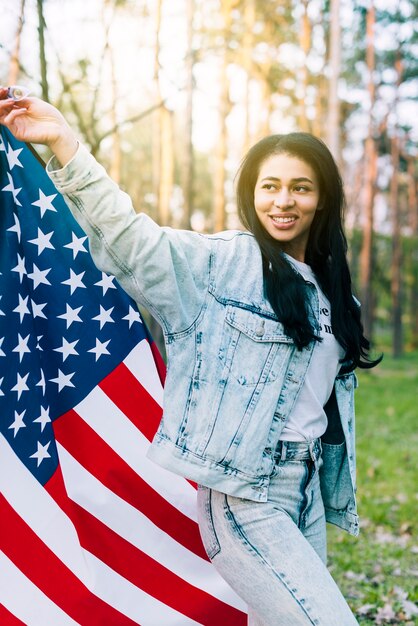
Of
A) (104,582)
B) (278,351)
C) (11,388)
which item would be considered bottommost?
(104,582)

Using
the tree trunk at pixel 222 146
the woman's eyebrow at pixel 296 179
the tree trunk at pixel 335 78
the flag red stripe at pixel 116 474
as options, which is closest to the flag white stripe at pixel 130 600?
the flag red stripe at pixel 116 474

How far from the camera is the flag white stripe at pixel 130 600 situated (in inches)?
116

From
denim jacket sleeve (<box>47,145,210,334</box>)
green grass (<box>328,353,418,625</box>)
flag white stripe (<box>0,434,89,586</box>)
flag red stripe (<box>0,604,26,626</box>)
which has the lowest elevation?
green grass (<box>328,353,418,625</box>)

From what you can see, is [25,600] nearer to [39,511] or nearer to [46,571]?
[46,571]

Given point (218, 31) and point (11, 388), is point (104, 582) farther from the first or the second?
point (218, 31)

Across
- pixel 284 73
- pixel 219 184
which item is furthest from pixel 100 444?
pixel 284 73

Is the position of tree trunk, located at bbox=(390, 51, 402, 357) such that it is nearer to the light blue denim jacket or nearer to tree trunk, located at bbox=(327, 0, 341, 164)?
tree trunk, located at bbox=(327, 0, 341, 164)

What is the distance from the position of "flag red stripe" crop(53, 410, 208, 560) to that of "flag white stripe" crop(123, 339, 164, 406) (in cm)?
31

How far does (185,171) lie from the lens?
51.6 feet

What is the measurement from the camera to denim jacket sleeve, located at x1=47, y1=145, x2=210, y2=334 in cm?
200

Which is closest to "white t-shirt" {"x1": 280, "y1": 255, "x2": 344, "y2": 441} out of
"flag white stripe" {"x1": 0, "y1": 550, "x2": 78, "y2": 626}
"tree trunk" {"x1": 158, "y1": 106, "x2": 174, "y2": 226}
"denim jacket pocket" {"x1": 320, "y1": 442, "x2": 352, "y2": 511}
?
"denim jacket pocket" {"x1": 320, "y1": 442, "x2": 352, "y2": 511}

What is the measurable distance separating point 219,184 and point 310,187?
1840cm

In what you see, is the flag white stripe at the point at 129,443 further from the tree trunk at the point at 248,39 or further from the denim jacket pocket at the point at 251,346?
the tree trunk at the point at 248,39

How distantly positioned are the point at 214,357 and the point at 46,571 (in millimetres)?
1278
